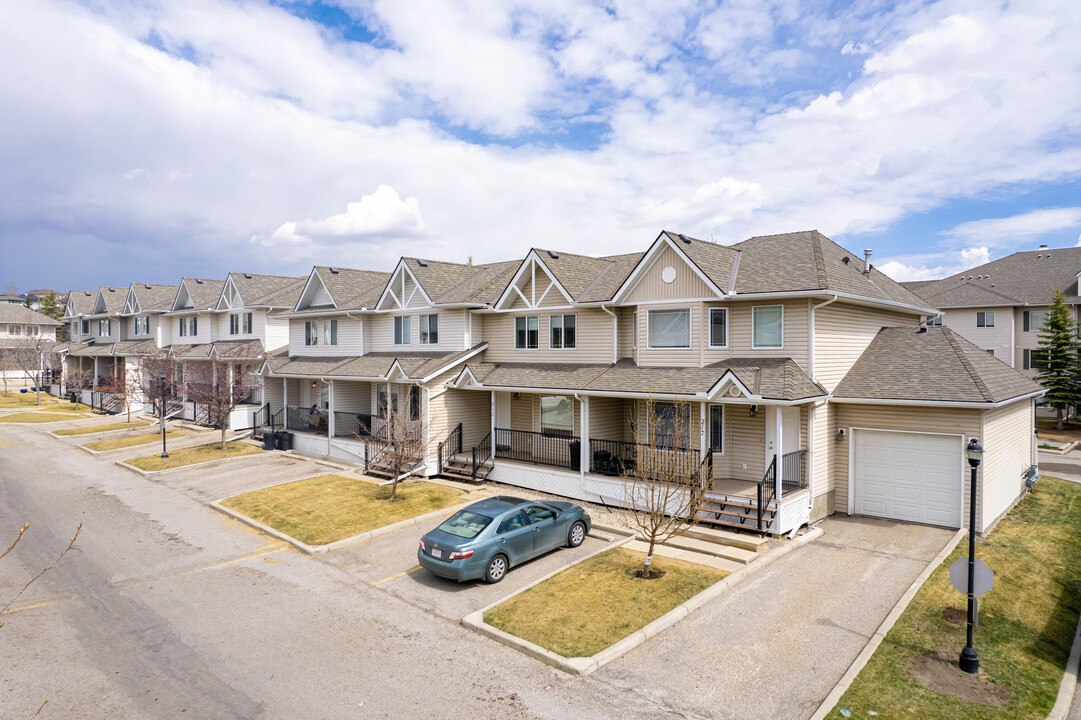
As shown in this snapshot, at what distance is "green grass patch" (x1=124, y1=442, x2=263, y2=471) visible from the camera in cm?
2656

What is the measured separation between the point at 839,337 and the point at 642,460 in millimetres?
7783

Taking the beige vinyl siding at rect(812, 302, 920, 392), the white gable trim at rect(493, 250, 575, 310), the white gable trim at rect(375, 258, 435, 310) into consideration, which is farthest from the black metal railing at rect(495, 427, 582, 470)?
the beige vinyl siding at rect(812, 302, 920, 392)

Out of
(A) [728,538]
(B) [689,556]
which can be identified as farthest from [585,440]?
(B) [689,556]

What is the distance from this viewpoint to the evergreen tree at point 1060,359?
36719 mm

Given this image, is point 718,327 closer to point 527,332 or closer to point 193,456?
point 527,332

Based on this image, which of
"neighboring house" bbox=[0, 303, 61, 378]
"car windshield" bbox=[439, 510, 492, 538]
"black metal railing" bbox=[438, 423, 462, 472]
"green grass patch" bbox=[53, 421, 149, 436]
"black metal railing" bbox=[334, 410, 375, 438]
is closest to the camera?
"car windshield" bbox=[439, 510, 492, 538]

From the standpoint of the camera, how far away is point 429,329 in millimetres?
27266

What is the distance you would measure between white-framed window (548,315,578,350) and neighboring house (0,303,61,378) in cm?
6031

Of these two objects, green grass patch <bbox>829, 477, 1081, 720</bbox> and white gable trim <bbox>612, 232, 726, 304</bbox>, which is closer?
green grass patch <bbox>829, 477, 1081, 720</bbox>

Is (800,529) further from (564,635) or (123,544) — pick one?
(123,544)

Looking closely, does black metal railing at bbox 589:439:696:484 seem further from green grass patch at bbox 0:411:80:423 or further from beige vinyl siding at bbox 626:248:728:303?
green grass patch at bbox 0:411:80:423

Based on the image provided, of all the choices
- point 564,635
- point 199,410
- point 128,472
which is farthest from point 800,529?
point 199,410

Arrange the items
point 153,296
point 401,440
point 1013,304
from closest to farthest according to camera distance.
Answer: point 401,440
point 1013,304
point 153,296

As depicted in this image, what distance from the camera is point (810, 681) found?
9.39 m
